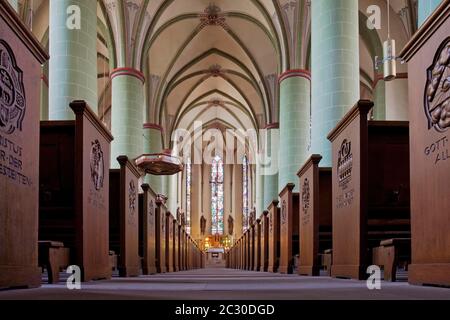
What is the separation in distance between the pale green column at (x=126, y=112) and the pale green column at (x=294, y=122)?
4.06 m

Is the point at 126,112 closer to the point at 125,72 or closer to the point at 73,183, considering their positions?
the point at 125,72

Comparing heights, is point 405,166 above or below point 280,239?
above

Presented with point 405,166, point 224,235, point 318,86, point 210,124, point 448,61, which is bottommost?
point 224,235

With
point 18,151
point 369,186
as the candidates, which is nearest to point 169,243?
point 369,186

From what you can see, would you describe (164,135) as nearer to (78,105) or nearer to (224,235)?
(224,235)

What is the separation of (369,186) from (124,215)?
2.60m

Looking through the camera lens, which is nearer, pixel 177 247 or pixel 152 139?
pixel 177 247

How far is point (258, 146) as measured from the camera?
27.0m

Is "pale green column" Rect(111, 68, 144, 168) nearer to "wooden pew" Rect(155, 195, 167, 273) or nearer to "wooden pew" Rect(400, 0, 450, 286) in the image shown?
"wooden pew" Rect(155, 195, 167, 273)

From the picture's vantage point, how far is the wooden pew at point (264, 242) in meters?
10.4

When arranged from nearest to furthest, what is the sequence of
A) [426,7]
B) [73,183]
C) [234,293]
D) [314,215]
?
[234,293], [73,183], [426,7], [314,215]
